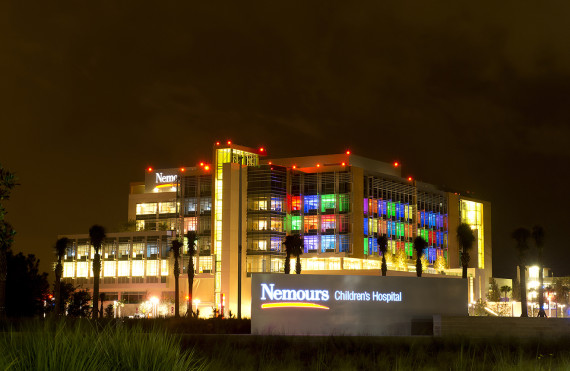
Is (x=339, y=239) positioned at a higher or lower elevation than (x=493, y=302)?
higher

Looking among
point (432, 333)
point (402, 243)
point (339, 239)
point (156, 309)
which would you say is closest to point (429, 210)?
point (402, 243)

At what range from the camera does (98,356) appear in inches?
544

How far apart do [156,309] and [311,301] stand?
82683 millimetres

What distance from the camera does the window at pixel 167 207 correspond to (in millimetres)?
134125

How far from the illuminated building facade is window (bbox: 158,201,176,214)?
6.7 inches

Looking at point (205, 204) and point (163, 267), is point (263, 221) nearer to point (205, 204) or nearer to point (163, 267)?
point (205, 204)

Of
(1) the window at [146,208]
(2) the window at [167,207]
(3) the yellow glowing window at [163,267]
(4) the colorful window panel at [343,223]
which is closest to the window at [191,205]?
(2) the window at [167,207]

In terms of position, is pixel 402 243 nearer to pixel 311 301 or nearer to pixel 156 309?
pixel 156 309

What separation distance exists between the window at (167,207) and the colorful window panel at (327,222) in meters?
27.0

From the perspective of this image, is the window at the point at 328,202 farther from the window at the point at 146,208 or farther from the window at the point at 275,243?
the window at the point at 146,208

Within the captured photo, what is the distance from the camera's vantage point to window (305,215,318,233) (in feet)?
400

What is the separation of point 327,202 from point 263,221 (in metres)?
10.8

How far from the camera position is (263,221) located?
389ft

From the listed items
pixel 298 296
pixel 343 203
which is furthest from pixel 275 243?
pixel 298 296
